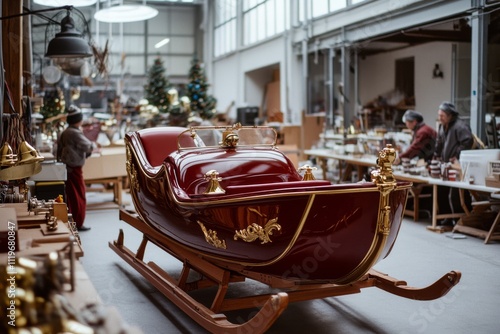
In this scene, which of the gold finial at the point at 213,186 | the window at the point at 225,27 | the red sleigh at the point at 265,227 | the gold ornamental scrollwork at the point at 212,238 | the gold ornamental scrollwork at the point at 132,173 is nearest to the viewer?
the red sleigh at the point at 265,227

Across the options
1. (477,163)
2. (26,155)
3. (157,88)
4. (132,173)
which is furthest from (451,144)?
(157,88)

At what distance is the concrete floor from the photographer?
13.8 feet

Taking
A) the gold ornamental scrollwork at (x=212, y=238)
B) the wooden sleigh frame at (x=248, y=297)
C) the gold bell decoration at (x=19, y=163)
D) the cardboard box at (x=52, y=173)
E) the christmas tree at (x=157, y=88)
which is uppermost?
the christmas tree at (x=157, y=88)

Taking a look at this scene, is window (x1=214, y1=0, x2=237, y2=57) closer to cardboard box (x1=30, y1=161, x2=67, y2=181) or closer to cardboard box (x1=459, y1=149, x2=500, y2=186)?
cardboard box (x1=459, y1=149, x2=500, y2=186)

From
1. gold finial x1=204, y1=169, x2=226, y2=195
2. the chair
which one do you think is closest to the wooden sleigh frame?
gold finial x1=204, y1=169, x2=226, y2=195

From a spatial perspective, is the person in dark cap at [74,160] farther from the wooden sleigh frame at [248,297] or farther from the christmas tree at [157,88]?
the christmas tree at [157,88]

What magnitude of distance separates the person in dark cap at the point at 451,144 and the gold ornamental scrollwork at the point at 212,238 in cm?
484

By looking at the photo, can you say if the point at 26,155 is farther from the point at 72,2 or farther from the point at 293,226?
the point at 72,2

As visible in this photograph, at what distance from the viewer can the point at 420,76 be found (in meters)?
15.4

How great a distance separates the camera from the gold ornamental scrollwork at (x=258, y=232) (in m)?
3.65

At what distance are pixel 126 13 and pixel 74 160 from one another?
2.29 meters

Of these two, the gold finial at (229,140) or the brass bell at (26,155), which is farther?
the gold finial at (229,140)

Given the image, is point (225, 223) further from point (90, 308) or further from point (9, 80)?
point (9, 80)

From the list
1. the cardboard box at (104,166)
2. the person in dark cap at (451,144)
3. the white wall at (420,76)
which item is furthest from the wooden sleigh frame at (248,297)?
the white wall at (420,76)
